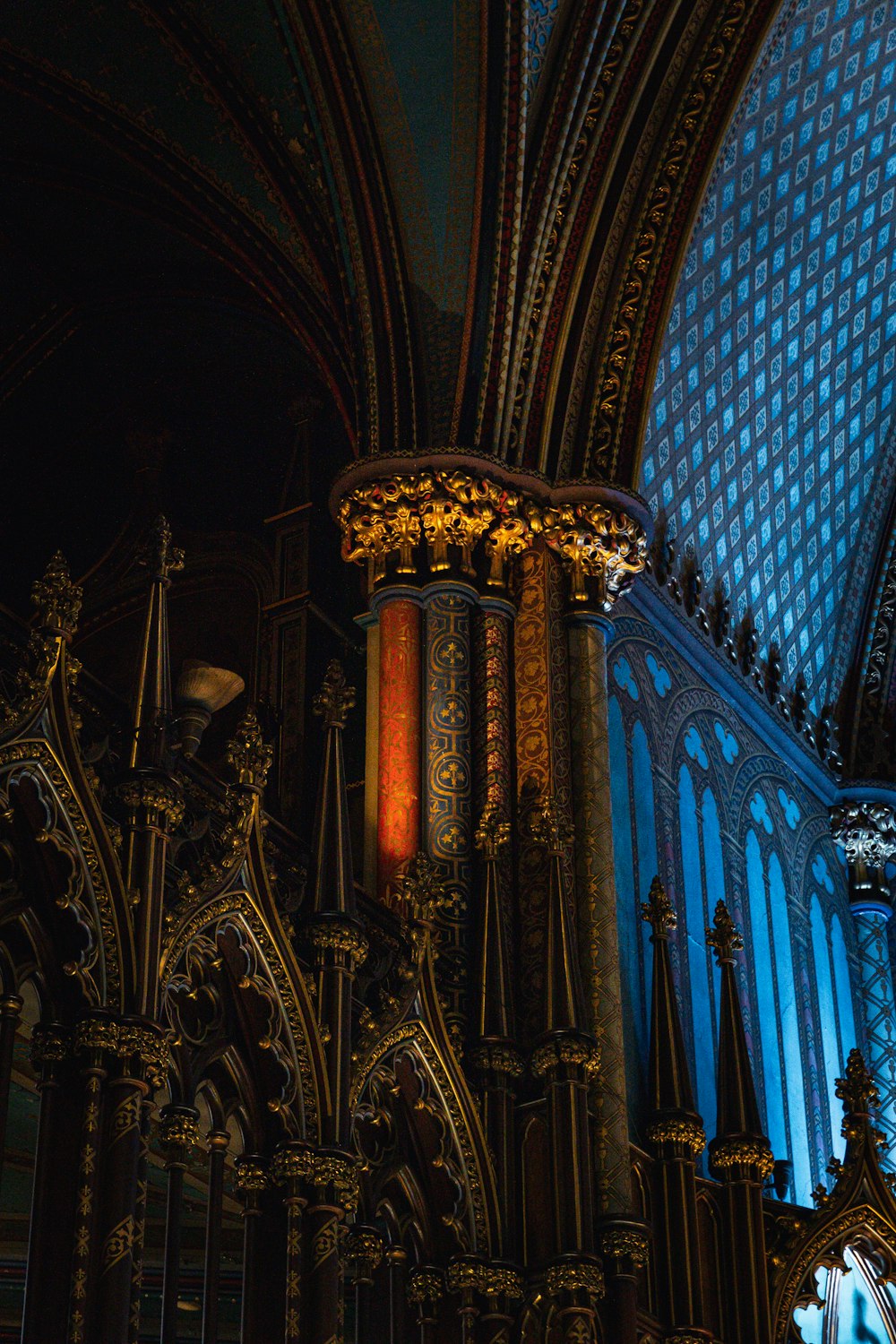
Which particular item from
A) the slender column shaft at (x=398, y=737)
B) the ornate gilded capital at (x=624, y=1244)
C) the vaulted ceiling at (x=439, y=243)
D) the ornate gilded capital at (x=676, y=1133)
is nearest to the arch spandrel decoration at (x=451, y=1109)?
the ornate gilded capital at (x=624, y=1244)

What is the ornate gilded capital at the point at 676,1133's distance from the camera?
12.3 m

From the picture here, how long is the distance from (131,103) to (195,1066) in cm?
664

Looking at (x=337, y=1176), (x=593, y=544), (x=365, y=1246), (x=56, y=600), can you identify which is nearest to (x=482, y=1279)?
(x=365, y=1246)

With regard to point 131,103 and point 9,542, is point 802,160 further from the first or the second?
point 9,542

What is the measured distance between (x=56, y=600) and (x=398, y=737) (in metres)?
3.05

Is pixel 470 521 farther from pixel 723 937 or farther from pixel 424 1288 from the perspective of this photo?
pixel 424 1288

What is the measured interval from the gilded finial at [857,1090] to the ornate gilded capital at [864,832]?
403 centimetres

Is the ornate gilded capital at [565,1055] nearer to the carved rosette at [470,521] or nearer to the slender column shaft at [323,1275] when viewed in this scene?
the slender column shaft at [323,1275]

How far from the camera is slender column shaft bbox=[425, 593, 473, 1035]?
1192cm

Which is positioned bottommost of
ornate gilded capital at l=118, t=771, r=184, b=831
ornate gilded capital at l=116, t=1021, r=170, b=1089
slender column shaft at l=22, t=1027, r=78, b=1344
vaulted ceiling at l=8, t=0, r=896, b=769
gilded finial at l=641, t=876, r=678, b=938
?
slender column shaft at l=22, t=1027, r=78, b=1344

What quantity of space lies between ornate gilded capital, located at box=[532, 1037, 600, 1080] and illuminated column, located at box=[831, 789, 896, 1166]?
594 cm

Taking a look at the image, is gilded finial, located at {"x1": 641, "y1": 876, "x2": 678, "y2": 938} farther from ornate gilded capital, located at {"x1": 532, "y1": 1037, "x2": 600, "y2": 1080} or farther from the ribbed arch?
the ribbed arch

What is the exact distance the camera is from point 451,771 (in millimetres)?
12602

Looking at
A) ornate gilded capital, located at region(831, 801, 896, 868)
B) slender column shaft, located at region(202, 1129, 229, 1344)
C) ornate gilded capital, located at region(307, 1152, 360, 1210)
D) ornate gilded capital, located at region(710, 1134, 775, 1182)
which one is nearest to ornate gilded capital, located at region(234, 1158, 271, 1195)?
slender column shaft, located at region(202, 1129, 229, 1344)
